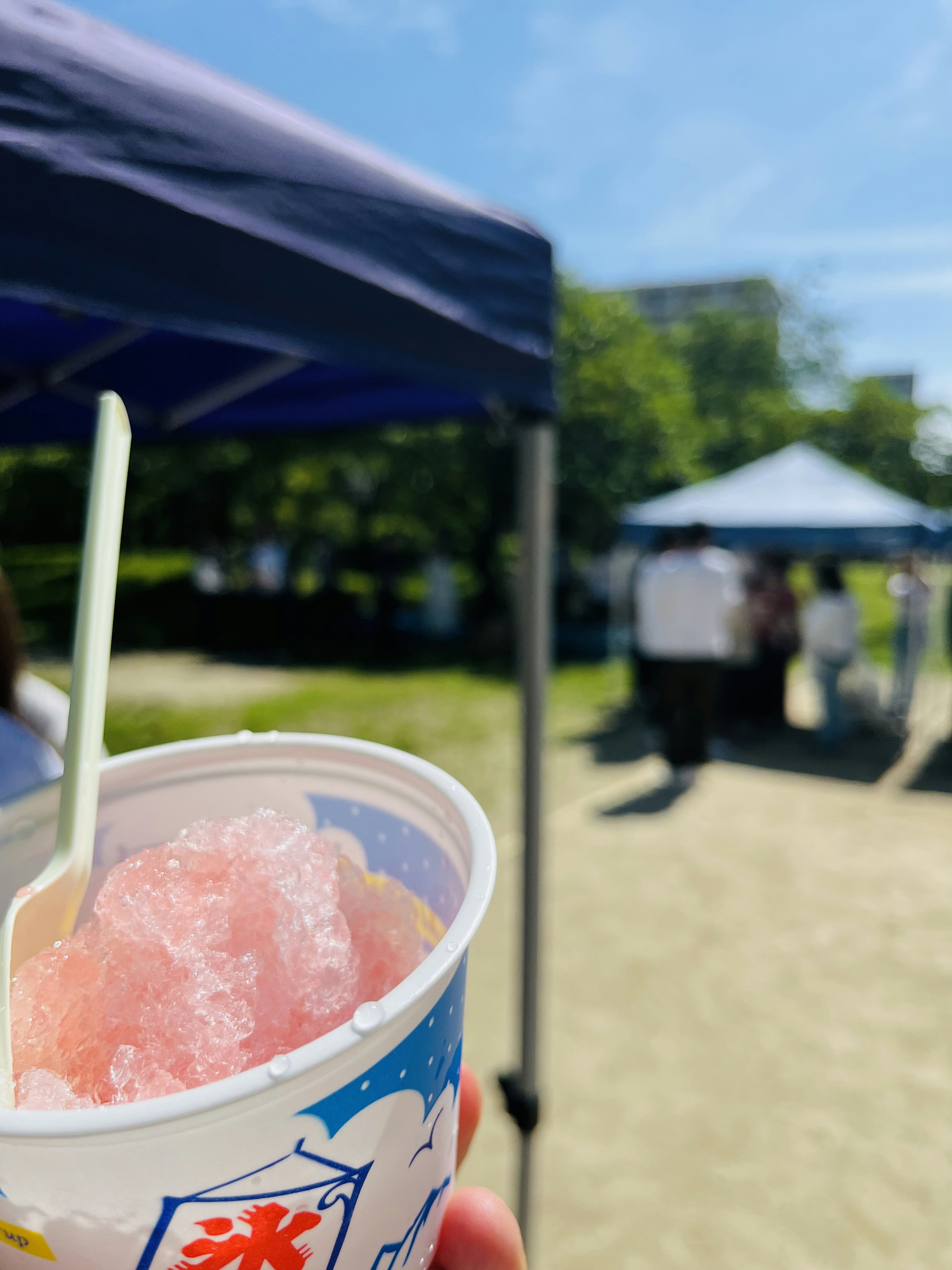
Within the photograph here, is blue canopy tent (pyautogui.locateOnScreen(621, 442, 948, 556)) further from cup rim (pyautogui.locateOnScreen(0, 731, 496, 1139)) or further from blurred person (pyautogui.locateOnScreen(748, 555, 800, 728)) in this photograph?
cup rim (pyautogui.locateOnScreen(0, 731, 496, 1139))

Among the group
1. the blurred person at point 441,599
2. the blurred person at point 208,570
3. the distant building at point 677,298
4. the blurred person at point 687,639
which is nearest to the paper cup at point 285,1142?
the blurred person at point 687,639

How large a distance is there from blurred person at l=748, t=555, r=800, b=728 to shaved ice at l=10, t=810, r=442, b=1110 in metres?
7.11

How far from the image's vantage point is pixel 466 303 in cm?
146

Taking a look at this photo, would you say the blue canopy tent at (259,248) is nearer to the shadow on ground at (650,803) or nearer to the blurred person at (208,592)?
the shadow on ground at (650,803)

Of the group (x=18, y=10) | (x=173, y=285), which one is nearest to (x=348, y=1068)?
(x=173, y=285)

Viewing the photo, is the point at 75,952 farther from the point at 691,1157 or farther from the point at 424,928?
the point at 691,1157

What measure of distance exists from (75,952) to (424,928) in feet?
1.10

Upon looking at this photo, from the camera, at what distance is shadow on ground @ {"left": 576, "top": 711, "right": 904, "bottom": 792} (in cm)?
606

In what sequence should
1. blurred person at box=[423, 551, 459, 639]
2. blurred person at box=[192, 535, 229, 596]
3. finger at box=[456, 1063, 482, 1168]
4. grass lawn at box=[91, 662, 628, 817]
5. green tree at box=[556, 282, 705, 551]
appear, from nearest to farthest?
1. finger at box=[456, 1063, 482, 1168]
2. grass lawn at box=[91, 662, 628, 817]
3. green tree at box=[556, 282, 705, 551]
4. blurred person at box=[423, 551, 459, 639]
5. blurred person at box=[192, 535, 229, 596]

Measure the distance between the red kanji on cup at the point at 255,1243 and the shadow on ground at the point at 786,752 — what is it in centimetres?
495

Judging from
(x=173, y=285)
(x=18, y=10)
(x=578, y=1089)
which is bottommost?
(x=578, y=1089)

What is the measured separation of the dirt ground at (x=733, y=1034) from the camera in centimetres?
212

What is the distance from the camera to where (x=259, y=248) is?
108 centimetres

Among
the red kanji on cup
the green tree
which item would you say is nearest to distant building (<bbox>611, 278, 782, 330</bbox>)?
the green tree
